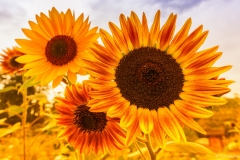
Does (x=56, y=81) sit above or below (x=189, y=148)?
above

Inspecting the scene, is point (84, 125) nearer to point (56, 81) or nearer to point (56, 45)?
point (56, 81)

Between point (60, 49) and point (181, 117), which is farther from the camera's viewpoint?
point (60, 49)

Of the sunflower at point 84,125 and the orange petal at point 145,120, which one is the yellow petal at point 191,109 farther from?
the sunflower at point 84,125

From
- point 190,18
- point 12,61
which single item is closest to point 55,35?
point 190,18

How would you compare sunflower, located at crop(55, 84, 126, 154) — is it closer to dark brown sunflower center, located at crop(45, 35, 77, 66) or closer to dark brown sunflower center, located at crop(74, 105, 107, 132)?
dark brown sunflower center, located at crop(74, 105, 107, 132)

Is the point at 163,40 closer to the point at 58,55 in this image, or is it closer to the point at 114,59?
the point at 114,59

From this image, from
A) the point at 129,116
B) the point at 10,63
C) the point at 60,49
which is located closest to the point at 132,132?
the point at 129,116
